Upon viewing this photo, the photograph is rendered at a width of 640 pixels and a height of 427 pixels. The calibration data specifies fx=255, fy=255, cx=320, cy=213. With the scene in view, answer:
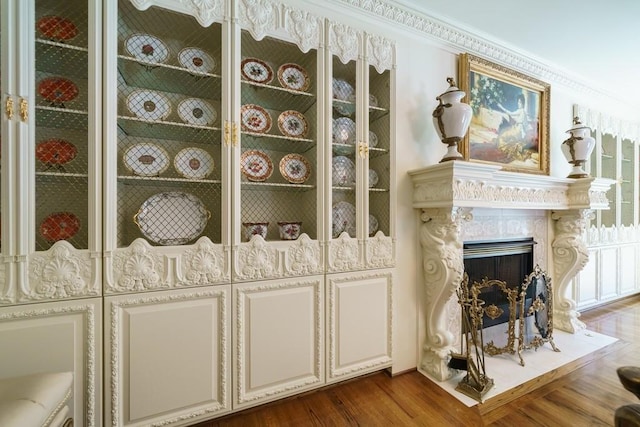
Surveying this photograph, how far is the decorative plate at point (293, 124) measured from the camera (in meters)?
1.72

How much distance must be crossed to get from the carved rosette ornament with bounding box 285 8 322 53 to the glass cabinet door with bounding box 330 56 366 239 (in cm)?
21

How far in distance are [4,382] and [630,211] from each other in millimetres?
6214

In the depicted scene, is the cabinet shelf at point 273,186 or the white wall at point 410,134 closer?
the cabinet shelf at point 273,186

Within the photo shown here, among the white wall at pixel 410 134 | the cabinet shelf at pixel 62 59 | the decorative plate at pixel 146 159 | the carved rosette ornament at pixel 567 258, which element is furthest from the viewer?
the carved rosette ornament at pixel 567 258

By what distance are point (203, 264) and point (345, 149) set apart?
1.17 metres

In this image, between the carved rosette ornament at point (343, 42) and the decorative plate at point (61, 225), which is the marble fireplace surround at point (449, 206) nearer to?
the carved rosette ornament at point (343, 42)

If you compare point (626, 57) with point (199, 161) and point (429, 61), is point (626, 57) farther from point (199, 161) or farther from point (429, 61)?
point (199, 161)

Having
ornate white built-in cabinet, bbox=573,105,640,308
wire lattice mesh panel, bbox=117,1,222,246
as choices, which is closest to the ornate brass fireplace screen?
ornate white built-in cabinet, bbox=573,105,640,308

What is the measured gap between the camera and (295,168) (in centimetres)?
176

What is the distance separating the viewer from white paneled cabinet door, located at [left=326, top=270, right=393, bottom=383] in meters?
1.72

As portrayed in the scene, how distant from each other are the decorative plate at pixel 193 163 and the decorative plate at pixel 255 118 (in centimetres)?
30

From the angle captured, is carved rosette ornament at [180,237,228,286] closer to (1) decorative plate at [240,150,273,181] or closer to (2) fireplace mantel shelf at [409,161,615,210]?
(1) decorative plate at [240,150,273,181]

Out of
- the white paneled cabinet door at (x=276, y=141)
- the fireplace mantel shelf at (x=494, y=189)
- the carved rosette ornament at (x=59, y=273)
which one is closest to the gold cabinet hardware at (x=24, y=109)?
the carved rosette ornament at (x=59, y=273)

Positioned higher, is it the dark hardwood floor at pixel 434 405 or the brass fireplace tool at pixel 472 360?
the brass fireplace tool at pixel 472 360
